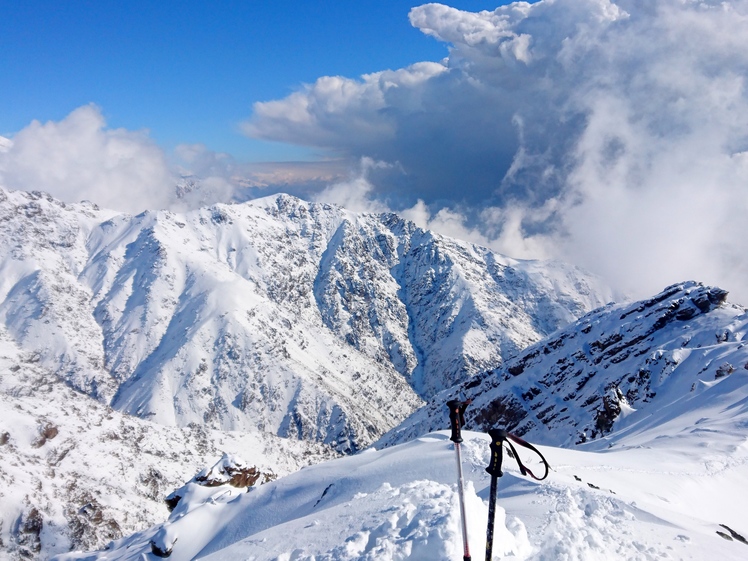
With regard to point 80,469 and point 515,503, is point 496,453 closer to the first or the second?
point 515,503

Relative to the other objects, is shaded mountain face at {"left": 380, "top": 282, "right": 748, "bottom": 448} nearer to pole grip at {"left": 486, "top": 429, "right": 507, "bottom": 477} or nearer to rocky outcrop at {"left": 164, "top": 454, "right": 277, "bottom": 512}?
rocky outcrop at {"left": 164, "top": 454, "right": 277, "bottom": 512}

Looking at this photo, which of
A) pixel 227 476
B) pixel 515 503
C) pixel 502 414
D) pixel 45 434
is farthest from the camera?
pixel 502 414

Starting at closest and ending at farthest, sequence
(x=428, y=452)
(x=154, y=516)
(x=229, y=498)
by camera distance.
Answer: (x=428, y=452) → (x=229, y=498) → (x=154, y=516)

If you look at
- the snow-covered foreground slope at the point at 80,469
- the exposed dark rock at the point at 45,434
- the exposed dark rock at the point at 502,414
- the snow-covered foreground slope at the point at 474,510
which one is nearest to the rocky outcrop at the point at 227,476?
the snow-covered foreground slope at the point at 80,469

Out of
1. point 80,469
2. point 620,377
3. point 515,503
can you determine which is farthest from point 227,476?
point 620,377

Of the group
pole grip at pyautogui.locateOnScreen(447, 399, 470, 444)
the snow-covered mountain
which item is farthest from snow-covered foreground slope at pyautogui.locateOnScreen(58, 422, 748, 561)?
pole grip at pyautogui.locateOnScreen(447, 399, 470, 444)

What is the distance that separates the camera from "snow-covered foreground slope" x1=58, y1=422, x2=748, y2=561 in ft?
45.2

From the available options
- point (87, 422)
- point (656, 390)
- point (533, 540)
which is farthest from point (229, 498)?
point (87, 422)

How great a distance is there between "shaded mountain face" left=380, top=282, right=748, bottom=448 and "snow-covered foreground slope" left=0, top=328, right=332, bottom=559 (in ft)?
186

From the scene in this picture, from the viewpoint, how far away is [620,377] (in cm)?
11075

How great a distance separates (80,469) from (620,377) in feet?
421

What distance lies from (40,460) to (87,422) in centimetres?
3003

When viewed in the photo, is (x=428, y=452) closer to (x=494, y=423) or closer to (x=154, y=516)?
(x=154, y=516)

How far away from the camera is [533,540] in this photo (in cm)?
1420
